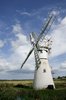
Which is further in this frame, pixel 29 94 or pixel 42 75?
pixel 42 75

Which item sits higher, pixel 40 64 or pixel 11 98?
pixel 40 64

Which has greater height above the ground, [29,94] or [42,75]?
[42,75]

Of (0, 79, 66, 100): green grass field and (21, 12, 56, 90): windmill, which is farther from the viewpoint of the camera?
(21, 12, 56, 90): windmill

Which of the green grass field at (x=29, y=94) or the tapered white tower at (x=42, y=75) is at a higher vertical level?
the tapered white tower at (x=42, y=75)

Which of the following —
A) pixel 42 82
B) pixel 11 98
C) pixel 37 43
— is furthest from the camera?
pixel 37 43

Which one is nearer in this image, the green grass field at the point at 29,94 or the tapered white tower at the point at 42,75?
the green grass field at the point at 29,94

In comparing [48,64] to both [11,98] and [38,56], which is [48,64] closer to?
[38,56]

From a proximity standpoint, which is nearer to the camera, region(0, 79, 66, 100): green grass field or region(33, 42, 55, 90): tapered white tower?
region(0, 79, 66, 100): green grass field

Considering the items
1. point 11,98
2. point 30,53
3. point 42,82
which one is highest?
point 30,53

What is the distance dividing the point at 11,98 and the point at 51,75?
76.3ft

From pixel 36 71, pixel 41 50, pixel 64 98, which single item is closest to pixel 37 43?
pixel 41 50

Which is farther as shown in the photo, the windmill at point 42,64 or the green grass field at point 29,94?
the windmill at point 42,64

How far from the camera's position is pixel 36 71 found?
49.6 meters

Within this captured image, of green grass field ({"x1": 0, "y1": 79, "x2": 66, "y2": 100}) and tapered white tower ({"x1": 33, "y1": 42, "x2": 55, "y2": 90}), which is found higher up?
tapered white tower ({"x1": 33, "y1": 42, "x2": 55, "y2": 90})
